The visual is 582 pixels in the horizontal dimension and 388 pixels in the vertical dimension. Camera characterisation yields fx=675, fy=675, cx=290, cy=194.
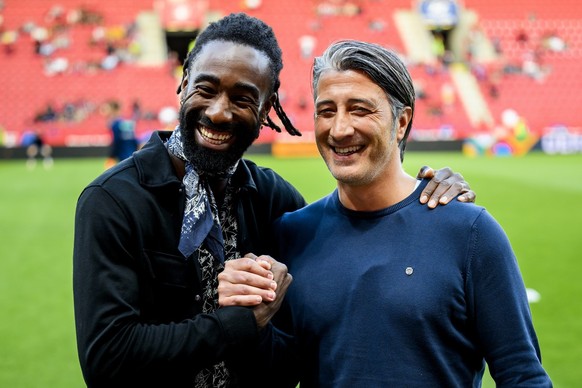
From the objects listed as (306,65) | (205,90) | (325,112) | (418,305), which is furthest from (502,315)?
(306,65)

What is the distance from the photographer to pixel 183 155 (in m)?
2.53

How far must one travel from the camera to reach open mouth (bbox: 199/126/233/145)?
2506 mm

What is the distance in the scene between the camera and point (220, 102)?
8.17 feet

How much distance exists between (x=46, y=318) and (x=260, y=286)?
5311mm

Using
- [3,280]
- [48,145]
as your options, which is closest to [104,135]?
[48,145]

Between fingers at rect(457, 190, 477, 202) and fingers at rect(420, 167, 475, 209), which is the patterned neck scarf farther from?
fingers at rect(457, 190, 477, 202)

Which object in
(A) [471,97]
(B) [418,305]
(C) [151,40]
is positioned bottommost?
(A) [471,97]

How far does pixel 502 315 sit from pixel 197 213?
3.59 ft

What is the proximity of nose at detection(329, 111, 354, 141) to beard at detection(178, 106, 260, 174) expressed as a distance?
0.32 m

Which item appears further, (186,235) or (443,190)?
(443,190)

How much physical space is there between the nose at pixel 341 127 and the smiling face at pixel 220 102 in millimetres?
302

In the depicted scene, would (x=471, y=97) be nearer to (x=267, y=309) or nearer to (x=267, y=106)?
(x=267, y=106)

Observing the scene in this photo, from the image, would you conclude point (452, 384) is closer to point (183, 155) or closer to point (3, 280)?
point (183, 155)

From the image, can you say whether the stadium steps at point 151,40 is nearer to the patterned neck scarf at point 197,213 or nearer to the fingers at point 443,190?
the patterned neck scarf at point 197,213
